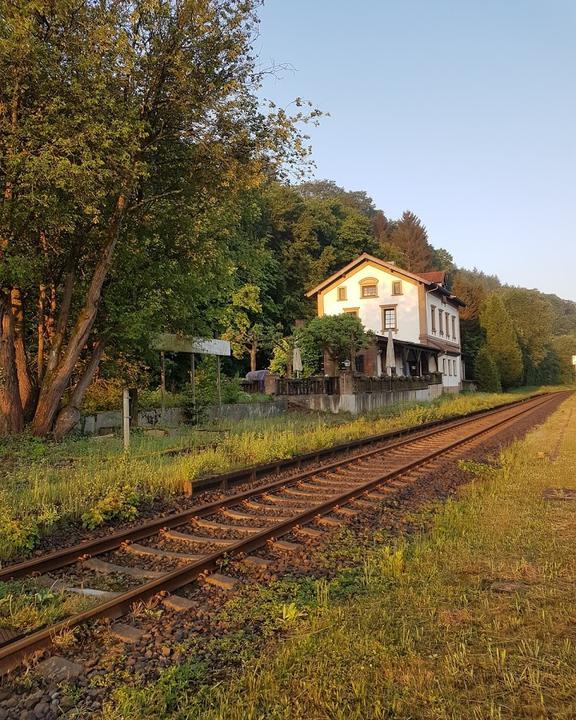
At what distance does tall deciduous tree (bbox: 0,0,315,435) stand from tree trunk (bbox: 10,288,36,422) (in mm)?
27

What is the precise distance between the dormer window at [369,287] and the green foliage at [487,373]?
16813 millimetres

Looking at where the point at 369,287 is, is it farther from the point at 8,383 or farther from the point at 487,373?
the point at 8,383

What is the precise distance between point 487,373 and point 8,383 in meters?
49.9

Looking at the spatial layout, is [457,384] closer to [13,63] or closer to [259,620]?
[13,63]

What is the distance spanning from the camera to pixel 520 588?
15.5 ft

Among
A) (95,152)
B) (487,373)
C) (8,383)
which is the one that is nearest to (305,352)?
(8,383)

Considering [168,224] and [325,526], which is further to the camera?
[168,224]

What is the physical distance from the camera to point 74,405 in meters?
13.5

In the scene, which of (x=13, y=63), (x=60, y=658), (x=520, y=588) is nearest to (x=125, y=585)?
(x=60, y=658)

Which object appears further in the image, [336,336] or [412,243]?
[412,243]

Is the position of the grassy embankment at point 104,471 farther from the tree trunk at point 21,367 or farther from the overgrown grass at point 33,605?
the tree trunk at point 21,367

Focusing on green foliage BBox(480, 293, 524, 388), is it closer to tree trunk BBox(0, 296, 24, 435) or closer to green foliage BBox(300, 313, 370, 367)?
green foliage BBox(300, 313, 370, 367)

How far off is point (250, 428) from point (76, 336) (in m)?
5.34

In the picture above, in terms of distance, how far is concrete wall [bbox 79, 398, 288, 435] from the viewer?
15.5 m
